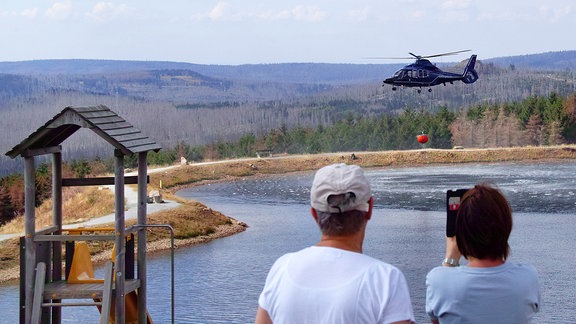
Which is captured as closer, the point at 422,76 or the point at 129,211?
the point at 129,211

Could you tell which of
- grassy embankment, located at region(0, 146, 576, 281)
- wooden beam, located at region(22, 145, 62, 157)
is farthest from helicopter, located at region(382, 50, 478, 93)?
wooden beam, located at region(22, 145, 62, 157)

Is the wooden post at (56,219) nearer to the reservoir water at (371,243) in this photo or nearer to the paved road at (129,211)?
the reservoir water at (371,243)

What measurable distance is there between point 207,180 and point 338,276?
243ft

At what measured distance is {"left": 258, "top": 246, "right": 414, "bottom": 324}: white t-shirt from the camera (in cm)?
396

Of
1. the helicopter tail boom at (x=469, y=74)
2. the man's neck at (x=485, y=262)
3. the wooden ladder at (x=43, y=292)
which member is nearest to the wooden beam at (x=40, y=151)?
the wooden ladder at (x=43, y=292)

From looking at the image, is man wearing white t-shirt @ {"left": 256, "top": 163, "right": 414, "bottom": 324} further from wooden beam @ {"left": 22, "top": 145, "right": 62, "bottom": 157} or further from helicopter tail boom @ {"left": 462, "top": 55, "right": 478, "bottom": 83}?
helicopter tail boom @ {"left": 462, "top": 55, "right": 478, "bottom": 83}

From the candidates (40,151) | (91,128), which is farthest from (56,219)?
(91,128)

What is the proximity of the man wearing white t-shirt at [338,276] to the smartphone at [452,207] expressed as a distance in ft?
2.84

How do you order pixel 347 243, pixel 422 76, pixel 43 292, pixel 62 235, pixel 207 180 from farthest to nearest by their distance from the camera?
1. pixel 207 180
2. pixel 422 76
3. pixel 43 292
4. pixel 62 235
5. pixel 347 243

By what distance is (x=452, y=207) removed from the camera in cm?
502

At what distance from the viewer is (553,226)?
39.7 metres

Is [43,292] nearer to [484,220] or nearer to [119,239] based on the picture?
[119,239]

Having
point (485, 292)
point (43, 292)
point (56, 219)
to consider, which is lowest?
point (43, 292)

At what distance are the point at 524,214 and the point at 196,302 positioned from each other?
78.9 ft
